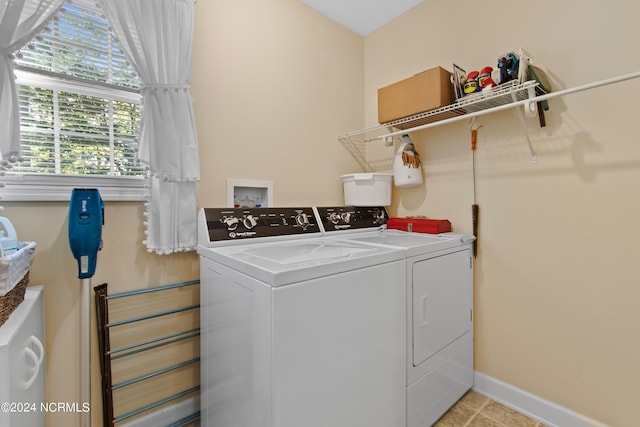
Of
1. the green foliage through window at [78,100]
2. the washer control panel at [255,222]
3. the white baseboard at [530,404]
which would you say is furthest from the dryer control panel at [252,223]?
the white baseboard at [530,404]

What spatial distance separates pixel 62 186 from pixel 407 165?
6.45ft

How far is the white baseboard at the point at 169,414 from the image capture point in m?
1.43

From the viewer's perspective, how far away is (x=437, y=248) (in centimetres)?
156

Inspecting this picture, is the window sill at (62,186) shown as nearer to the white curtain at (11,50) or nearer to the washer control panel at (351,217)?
the white curtain at (11,50)

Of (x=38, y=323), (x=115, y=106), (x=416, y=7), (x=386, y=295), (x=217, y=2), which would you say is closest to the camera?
(x=38, y=323)

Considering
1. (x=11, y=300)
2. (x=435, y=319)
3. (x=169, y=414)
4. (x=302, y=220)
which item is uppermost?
(x=302, y=220)

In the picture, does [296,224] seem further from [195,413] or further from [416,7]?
[416,7]

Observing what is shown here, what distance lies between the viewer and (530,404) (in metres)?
1.61

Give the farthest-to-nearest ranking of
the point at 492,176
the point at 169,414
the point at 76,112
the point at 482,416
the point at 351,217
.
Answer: the point at 351,217 → the point at 492,176 → the point at 482,416 → the point at 169,414 → the point at 76,112

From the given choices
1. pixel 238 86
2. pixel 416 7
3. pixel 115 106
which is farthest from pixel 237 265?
pixel 416 7

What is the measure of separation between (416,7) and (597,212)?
1.86 m

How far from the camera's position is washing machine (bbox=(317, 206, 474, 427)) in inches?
55.1

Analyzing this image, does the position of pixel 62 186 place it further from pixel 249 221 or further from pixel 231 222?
pixel 249 221

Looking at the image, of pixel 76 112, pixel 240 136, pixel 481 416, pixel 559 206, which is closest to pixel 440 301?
pixel 481 416
